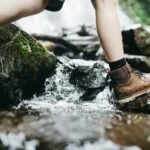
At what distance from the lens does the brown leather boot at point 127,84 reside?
3.67 m

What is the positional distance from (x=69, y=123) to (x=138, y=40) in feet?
14.5

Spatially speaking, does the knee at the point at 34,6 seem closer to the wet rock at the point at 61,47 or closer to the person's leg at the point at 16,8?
the person's leg at the point at 16,8

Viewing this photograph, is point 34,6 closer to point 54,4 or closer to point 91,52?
point 54,4

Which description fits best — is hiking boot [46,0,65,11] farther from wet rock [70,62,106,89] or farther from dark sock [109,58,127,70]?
wet rock [70,62,106,89]

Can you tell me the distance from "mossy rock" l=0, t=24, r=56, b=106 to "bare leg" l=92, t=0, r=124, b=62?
1.05 meters

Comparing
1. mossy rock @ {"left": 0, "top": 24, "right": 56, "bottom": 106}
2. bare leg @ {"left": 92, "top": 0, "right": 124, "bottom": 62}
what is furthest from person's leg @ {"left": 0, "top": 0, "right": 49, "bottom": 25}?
mossy rock @ {"left": 0, "top": 24, "right": 56, "bottom": 106}

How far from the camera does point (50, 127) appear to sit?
3.17 meters

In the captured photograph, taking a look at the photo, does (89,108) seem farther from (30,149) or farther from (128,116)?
(30,149)

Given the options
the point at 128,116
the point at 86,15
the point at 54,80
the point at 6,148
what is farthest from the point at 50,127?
the point at 86,15

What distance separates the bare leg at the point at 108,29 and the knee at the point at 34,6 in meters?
0.47

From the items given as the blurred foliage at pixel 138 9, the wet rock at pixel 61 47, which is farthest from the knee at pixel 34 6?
the blurred foliage at pixel 138 9

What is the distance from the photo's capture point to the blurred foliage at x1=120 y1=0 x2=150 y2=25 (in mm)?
20922

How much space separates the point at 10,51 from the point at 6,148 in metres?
1.59

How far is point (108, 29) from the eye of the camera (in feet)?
11.9
